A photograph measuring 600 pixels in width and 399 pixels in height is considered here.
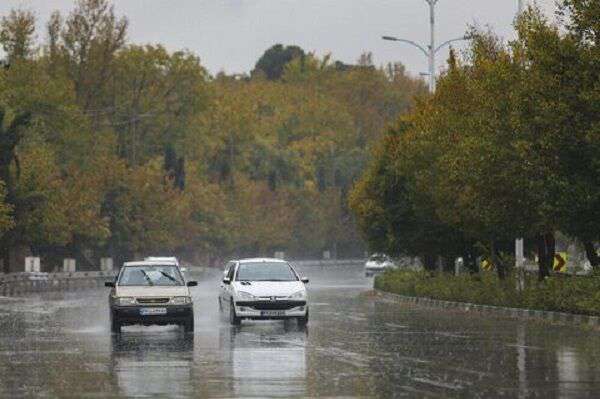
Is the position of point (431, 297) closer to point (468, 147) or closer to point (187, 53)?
point (468, 147)

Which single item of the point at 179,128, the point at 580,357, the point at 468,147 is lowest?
the point at 580,357

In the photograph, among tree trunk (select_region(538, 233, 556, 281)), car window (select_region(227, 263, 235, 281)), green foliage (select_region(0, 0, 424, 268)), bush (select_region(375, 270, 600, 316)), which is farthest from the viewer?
green foliage (select_region(0, 0, 424, 268))

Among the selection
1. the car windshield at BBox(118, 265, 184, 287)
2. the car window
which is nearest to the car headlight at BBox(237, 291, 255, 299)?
the car window

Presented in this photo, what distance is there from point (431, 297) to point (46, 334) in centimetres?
2421

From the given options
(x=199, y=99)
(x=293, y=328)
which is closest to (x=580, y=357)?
(x=293, y=328)

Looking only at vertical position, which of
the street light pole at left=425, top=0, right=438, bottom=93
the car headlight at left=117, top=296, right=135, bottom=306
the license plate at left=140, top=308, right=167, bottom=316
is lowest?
the license plate at left=140, top=308, right=167, bottom=316

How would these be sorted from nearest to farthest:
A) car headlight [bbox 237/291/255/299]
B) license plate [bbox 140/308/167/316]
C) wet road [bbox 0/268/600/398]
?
wet road [bbox 0/268/600/398]
license plate [bbox 140/308/167/316]
car headlight [bbox 237/291/255/299]

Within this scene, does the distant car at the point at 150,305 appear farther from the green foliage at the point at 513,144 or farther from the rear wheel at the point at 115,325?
the green foliage at the point at 513,144

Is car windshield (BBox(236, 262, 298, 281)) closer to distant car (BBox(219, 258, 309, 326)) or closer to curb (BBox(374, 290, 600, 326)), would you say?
distant car (BBox(219, 258, 309, 326))

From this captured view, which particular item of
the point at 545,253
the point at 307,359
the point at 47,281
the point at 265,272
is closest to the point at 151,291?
the point at 265,272

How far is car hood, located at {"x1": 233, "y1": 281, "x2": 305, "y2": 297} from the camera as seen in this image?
116 feet

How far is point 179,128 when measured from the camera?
5138 inches

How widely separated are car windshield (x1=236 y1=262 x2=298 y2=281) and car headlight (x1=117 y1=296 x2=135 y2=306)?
5.01 metres

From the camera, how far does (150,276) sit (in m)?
33.6
